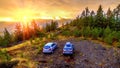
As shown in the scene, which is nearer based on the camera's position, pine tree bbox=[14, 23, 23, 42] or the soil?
the soil

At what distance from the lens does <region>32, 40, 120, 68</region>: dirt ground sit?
168 ft

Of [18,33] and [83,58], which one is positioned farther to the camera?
[18,33]

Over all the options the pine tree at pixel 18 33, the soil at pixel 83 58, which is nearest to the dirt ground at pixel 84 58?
the soil at pixel 83 58

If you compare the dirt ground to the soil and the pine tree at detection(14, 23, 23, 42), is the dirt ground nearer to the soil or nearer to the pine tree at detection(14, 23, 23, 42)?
the soil

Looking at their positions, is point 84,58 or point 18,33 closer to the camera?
point 84,58

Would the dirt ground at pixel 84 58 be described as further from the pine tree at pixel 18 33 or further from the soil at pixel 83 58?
the pine tree at pixel 18 33

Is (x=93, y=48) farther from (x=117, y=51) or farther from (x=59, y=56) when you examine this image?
(x=59, y=56)

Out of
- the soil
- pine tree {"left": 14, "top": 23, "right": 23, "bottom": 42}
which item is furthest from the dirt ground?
pine tree {"left": 14, "top": 23, "right": 23, "bottom": 42}

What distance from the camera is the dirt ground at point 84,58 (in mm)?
51062

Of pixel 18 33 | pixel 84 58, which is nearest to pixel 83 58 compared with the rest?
pixel 84 58

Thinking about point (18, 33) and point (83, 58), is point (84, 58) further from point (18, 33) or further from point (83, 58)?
point (18, 33)

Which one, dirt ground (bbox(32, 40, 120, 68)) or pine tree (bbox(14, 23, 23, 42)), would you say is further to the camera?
pine tree (bbox(14, 23, 23, 42))

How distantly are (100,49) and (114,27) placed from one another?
37.1m

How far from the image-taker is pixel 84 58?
180 feet
